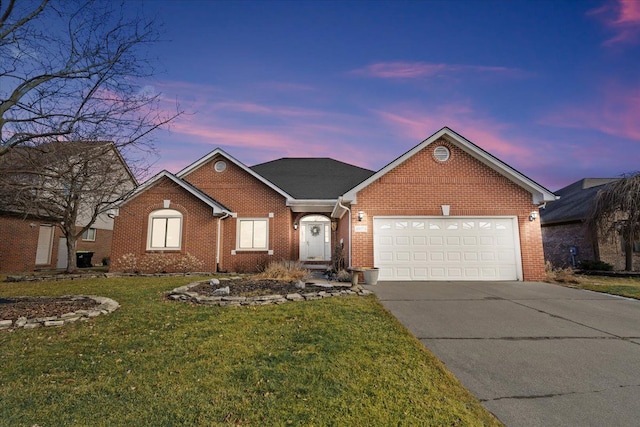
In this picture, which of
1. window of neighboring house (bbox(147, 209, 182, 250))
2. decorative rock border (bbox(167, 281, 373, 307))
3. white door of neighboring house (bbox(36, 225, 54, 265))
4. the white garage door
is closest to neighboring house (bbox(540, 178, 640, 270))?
the white garage door

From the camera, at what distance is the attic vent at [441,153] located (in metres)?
12.4

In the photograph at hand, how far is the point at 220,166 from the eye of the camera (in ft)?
55.9

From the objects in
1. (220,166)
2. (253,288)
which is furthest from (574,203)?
(220,166)

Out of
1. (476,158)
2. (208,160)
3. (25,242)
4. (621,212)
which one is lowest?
(25,242)

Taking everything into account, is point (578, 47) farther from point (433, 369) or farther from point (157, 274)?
point (157, 274)

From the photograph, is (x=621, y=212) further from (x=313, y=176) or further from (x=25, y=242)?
(x=25, y=242)

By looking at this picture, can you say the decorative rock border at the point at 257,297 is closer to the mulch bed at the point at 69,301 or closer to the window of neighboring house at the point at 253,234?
the mulch bed at the point at 69,301

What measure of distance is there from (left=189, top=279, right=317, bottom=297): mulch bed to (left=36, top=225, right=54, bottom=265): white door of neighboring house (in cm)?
1629

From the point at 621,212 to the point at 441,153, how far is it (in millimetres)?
11813

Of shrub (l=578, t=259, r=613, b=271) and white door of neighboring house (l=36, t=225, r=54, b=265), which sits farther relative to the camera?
white door of neighboring house (l=36, t=225, r=54, b=265)

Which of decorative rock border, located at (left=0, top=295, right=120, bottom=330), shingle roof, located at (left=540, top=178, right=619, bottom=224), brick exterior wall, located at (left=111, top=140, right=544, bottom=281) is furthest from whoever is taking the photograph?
shingle roof, located at (left=540, top=178, right=619, bottom=224)

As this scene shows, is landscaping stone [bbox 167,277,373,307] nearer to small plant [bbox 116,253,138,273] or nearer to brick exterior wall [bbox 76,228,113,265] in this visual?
small plant [bbox 116,253,138,273]

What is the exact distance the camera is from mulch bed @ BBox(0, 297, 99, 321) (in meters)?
6.29

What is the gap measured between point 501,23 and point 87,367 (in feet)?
49.9
